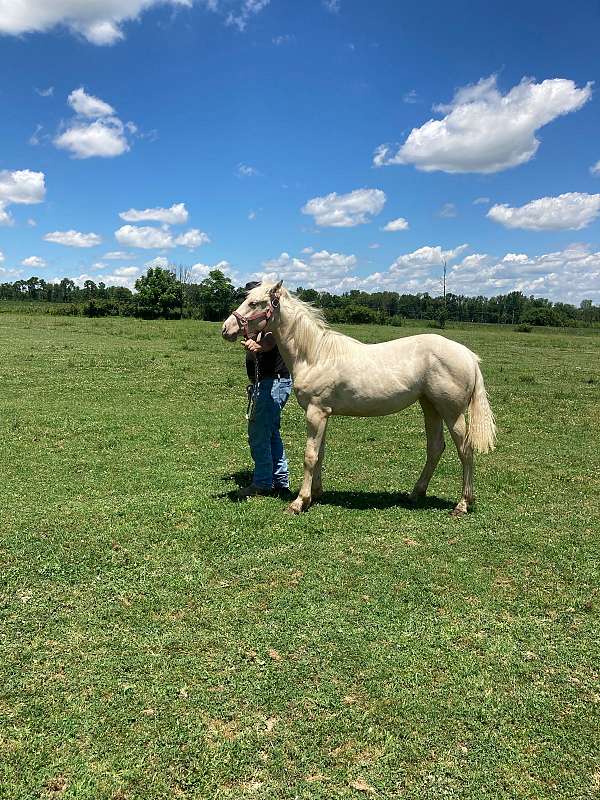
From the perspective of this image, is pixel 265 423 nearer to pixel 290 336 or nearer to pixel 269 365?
pixel 269 365

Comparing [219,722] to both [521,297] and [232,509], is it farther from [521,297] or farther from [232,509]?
[521,297]

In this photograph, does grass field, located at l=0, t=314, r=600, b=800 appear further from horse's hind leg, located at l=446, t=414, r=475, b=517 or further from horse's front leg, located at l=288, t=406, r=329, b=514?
horse's front leg, located at l=288, t=406, r=329, b=514

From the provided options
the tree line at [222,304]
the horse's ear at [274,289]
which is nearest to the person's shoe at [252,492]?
the horse's ear at [274,289]

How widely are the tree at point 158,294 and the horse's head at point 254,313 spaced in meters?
69.2

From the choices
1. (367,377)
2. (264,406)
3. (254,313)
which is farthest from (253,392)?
(367,377)

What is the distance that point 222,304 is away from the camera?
72125mm

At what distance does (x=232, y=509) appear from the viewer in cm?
653

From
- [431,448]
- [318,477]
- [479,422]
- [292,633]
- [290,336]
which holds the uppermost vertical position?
[290,336]

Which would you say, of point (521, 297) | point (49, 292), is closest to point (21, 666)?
point (521, 297)

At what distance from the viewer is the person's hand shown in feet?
21.7

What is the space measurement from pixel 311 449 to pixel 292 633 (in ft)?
9.12

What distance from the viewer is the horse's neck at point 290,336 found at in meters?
6.61

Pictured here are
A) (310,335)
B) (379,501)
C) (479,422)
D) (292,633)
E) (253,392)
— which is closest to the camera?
(292,633)

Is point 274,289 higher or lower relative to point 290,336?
higher
